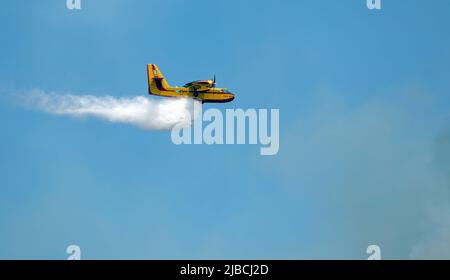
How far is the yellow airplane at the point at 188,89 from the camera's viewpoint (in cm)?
8400

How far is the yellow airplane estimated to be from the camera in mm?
84000

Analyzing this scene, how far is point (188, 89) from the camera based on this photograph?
8419 cm
